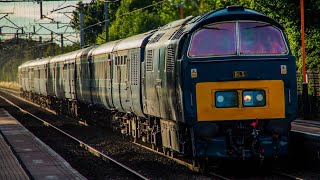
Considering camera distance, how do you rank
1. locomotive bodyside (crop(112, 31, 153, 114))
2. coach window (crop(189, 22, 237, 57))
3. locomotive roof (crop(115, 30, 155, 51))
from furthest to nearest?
locomotive roof (crop(115, 30, 155, 51)), locomotive bodyside (crop(112, 31, 153, 114)), coach window (crop(189, 22, 237, 57))

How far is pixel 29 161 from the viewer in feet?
63.3

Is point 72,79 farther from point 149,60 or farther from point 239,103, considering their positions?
point 239,103

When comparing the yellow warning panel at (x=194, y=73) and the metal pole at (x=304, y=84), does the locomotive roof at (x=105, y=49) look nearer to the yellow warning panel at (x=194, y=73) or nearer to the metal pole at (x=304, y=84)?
the metal pole at (x=304, y=84)

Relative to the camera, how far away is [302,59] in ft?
121

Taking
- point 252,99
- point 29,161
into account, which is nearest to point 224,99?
point 252,99

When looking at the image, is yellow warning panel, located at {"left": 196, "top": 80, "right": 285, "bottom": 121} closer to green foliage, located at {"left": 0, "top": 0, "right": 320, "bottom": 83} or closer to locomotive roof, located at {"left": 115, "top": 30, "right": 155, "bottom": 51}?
locomotive roof, located at {"left": 115, "top": 30, "right": 155, "bottom": 51}

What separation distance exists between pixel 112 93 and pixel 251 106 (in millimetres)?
11802

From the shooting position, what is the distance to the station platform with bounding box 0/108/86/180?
16.2 metres

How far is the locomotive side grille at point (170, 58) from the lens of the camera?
16516 mm

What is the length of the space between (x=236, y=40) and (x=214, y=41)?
0.45 m

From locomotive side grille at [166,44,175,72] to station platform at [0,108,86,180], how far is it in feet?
9.63

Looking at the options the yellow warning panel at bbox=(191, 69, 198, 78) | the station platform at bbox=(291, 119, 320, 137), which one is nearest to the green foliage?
the station platform at bbox=(291, 119, 320, 137)

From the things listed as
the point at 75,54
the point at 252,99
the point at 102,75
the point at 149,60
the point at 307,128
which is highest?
the point at 75,54

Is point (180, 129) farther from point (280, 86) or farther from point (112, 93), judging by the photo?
point (112, 93)
